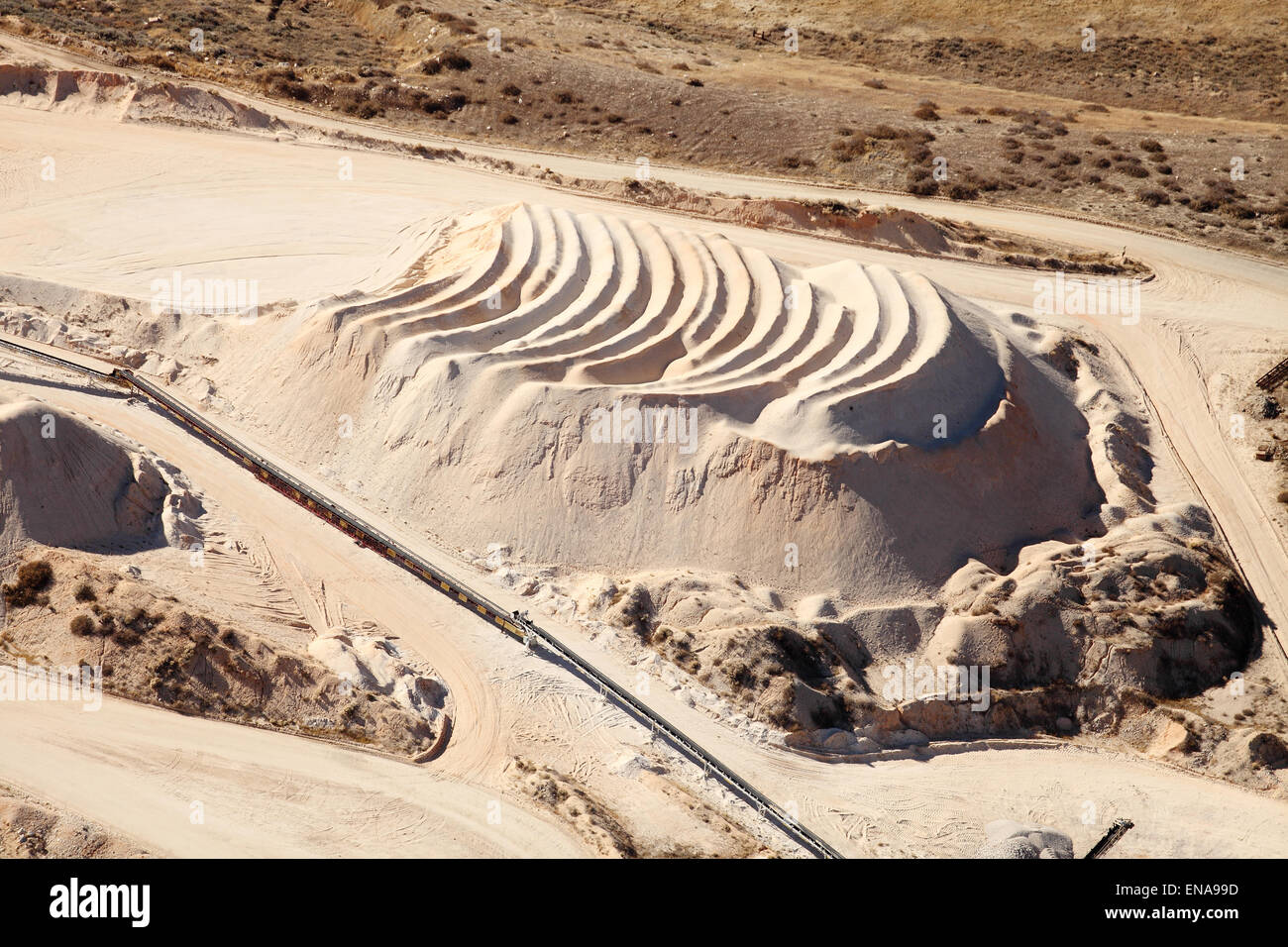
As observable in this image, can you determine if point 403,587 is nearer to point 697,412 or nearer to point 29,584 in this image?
point 29,584

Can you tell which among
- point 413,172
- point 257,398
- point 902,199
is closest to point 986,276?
point 902,199

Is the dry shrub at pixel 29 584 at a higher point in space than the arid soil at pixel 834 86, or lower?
lower

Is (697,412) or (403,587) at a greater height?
(697,412)

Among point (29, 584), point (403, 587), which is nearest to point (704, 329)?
point (403, 587)

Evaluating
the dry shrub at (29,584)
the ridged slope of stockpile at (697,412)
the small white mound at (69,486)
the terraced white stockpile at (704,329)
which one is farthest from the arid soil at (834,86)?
the dry shrub at (29,584)

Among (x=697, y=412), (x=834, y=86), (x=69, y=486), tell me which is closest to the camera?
(x=69, y=486)

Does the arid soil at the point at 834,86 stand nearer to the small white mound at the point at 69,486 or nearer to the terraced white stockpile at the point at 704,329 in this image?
the terraced white stockpile at the point at 704,329

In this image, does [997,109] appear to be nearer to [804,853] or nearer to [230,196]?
[230,196]
